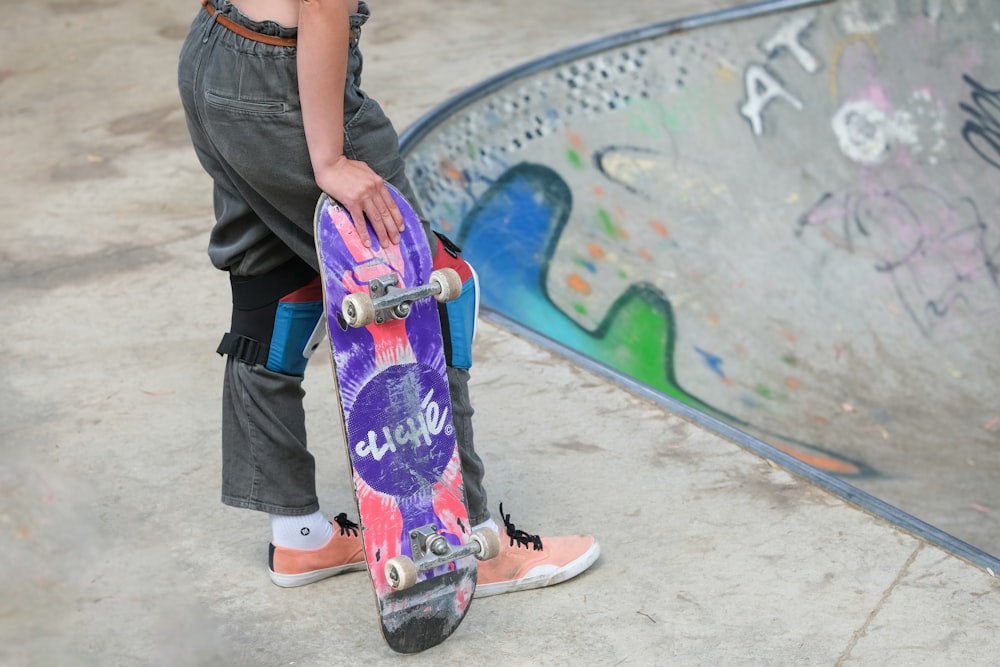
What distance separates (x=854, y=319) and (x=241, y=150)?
13.9 ft

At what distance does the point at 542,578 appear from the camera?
8.46ft

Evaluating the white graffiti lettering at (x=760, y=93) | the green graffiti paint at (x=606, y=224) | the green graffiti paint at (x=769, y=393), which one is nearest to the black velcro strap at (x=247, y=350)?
the green graffiti paint at (x=769, y=393)

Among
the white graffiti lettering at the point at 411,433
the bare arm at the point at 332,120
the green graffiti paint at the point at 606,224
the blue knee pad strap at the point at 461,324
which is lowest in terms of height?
the green graffiti paint at the point at 606,224

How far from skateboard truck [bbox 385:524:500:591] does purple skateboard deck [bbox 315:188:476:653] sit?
0.01 metres

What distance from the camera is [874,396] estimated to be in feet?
17.1

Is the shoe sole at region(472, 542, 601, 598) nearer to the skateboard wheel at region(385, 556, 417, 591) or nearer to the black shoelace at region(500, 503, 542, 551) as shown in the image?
the black shoelace at region(500, 503, 542, 551)

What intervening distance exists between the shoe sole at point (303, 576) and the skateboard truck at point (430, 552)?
0.38 meters

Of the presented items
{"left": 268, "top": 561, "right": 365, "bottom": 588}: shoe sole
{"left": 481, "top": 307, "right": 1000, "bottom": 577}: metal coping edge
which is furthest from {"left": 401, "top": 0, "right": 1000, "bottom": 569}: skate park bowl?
{"left": 268, "top": 561, "right": 365, "bottom": 588}: shoe sole

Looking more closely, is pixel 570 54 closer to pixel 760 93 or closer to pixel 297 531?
pixel 760 93

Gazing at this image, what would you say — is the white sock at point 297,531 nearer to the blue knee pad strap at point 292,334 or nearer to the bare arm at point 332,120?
the blue knee pad strap at point 292,334

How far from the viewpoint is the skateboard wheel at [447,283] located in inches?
89.8

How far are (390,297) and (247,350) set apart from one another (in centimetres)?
40

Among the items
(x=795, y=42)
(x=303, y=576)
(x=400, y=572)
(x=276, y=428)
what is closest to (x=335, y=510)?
(x=303, y=576)

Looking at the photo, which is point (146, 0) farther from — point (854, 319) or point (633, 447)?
point (633, 447)
